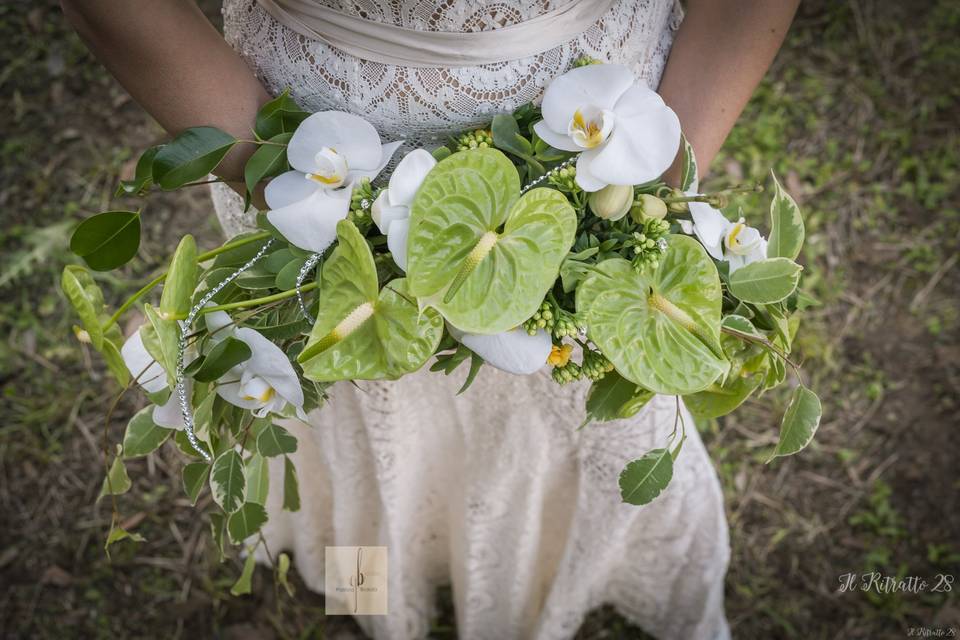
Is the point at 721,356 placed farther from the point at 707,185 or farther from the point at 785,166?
the point at 785,166

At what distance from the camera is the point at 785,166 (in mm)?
1843

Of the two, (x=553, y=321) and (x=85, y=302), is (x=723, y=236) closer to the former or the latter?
(x=553, y=321)

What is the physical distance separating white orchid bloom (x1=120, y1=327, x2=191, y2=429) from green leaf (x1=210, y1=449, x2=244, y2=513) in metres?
0.05

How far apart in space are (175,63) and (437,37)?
23 centimetres

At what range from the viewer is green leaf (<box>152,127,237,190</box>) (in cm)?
60

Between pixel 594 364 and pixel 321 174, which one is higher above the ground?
pixel 321 174

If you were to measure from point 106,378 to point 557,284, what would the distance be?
1.42 meters

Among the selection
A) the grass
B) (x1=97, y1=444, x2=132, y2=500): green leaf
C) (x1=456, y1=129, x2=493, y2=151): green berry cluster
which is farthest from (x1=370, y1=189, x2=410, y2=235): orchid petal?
the grass

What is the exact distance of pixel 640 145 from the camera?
0.54m

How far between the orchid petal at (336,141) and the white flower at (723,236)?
26 centimetres

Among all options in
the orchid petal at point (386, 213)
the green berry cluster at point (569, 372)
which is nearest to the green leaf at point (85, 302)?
the orchid petal at point (386, 213)

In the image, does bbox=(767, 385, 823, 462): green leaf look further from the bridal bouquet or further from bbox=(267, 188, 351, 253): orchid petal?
bbox=(267, 188, 351, 253): orchid petal

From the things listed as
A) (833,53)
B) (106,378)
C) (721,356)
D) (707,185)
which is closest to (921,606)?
(707,185)

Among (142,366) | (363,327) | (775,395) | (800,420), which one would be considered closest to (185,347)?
(142,366)
